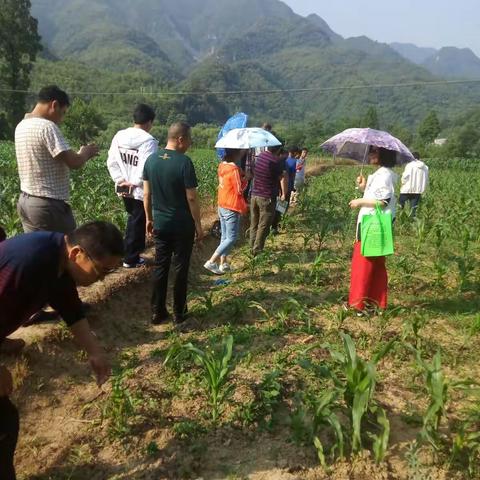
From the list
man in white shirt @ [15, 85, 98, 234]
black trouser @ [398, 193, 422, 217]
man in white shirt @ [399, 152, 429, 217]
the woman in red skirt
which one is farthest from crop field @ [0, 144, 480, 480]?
black trouser @ [398, 193, 422, 217]

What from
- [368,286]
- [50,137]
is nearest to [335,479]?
[368,286]

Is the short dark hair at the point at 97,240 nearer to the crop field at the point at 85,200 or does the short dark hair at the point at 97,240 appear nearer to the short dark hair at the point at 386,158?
the short dark hair at the point at 386,158

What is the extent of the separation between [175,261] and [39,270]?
2409 mm

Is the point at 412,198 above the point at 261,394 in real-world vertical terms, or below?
above

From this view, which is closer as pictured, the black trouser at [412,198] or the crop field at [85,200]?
the crop field at [85,200]

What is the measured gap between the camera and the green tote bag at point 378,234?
14.2 feet

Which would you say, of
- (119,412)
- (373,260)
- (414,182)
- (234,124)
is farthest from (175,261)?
(414,182)

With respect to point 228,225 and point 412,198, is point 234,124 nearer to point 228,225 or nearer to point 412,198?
point 228,225

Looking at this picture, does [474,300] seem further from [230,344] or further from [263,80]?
[263,80]

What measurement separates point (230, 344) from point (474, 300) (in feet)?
11.5

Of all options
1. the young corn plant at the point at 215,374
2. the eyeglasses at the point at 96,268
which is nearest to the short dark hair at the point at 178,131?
the young corn plant at the point at 215,374

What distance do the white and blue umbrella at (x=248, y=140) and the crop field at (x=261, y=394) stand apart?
185 centimetres

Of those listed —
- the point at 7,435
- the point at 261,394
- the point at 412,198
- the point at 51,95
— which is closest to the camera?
the point at 7,435

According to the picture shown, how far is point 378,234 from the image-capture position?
434 cm
